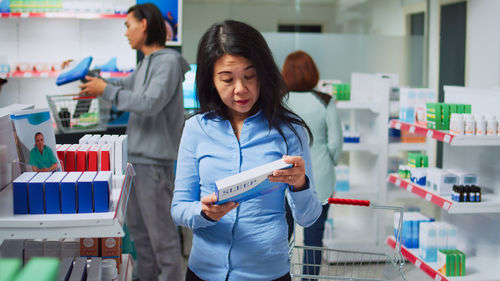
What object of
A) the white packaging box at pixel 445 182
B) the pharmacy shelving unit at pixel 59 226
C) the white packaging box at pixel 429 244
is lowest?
the white packaging box at pixel 429 244

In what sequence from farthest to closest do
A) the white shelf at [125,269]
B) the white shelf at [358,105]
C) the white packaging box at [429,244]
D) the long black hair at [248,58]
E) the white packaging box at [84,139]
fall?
the white shelf at [358,105]
the white packaging box at [429,244]
the white packaging box at [84,139]
the white shelf at [125,269]
the long black hair at [248,58]

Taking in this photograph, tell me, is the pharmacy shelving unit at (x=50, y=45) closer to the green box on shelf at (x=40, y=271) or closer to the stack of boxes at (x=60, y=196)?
the stack of boxes at (x=60, y=196)

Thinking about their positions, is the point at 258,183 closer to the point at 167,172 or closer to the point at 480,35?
the point at 167,172

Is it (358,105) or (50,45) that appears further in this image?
(358,105)

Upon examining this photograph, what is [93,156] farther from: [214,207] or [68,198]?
[214,207]

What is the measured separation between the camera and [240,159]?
6.58 ft

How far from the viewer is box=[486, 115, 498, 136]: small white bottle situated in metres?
3.45

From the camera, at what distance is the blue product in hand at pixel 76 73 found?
324 cm

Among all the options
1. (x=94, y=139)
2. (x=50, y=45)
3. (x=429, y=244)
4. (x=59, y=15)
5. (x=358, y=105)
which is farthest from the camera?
(x=358, y=105)

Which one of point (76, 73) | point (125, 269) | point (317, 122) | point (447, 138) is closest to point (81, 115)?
point (76, 73)

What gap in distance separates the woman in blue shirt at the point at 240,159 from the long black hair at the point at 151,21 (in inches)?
74.4

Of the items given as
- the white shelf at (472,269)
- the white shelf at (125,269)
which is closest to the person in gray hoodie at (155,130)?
the white shelf at (125,269)

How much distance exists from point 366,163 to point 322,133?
1736 mm

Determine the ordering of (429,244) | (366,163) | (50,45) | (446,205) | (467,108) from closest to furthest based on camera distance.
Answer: (446,205) → (467,108) → (429,244) → (50,45) → (366,163)
